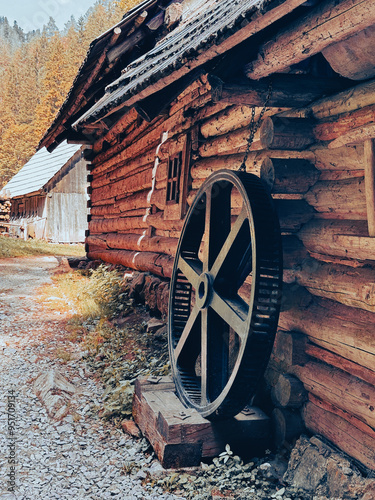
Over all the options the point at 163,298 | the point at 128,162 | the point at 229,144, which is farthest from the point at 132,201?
the point at 229,144

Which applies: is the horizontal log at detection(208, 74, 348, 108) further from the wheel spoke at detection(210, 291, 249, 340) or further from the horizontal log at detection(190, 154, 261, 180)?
the wheel spoke at detection(210, 291, 249, 340)

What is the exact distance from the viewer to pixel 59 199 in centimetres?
2469

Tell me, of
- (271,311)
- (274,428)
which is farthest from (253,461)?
(271,311)

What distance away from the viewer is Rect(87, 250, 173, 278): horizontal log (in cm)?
689

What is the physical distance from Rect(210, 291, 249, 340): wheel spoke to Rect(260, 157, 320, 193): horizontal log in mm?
908

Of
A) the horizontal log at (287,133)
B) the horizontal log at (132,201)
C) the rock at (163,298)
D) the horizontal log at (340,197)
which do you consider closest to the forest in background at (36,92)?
the horizontal log at (132,201)

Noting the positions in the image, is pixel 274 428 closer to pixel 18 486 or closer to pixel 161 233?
pixel 18 486

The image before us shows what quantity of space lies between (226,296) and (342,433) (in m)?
1.31

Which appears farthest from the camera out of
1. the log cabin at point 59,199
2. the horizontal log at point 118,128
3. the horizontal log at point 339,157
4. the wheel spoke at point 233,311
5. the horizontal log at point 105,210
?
the log cabin at point 59,199

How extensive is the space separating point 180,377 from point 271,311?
141 cm

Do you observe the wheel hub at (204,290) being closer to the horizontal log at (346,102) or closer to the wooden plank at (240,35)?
the horizontal log at (346,102)

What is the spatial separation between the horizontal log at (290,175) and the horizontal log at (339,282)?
576mm

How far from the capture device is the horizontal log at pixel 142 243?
693cm

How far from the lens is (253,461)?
3.48m
